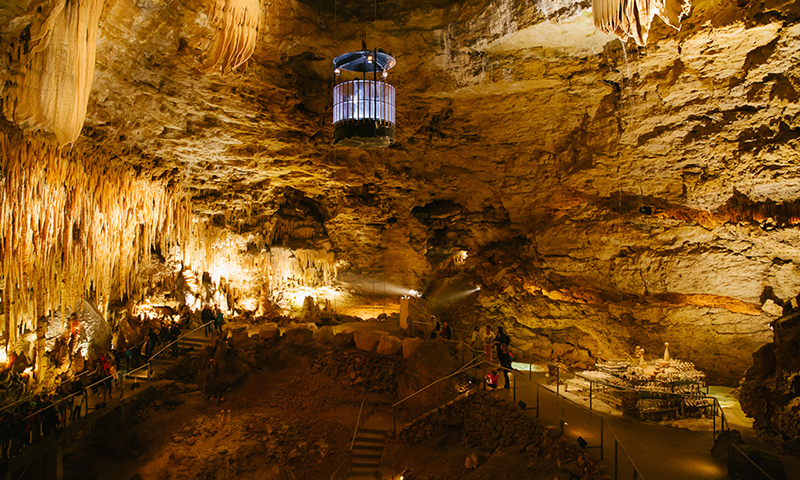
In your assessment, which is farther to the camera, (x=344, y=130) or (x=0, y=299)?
(x=0, y=299)

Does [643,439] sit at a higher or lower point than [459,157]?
lower

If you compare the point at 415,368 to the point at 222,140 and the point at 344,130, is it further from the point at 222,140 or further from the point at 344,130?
the point at 222,140

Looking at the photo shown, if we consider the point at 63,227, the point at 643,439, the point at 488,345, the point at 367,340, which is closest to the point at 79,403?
the point at 63,227

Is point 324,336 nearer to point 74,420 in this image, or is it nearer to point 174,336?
point 174,336

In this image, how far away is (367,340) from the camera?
12.4 m

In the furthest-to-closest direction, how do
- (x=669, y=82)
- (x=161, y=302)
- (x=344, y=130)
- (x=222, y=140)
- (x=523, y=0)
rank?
(x=161, y=302) → (x=222, y=140) → (x=669, y=82) → (x=523, y=0) → (x=344, y=130)

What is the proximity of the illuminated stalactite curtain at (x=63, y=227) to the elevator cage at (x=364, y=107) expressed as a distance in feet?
16.5

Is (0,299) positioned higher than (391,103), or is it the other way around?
(391,103)

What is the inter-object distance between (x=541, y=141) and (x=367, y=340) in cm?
654

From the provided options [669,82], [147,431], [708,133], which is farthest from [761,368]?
[147,431]

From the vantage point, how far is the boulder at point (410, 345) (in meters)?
11.5

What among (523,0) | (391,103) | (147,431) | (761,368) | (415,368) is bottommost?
(147,431)

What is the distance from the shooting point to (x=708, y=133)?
31.1ft

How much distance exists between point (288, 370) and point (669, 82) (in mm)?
10369
